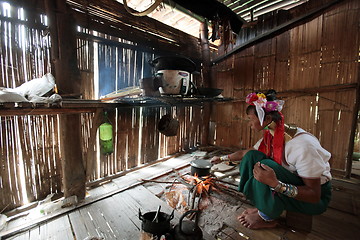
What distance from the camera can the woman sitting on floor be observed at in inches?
67.7

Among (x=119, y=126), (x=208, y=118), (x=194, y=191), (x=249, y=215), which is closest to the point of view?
(x=249, y=215)

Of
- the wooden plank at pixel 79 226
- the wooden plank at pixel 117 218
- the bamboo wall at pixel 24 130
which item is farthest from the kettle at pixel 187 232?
the bamboo wall at pixel 24 130

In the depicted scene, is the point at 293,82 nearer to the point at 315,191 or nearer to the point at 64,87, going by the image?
the point at 315,191

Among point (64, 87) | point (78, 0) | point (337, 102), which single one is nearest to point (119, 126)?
point (64, 87)

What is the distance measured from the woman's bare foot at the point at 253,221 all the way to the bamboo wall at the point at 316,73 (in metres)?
2.68

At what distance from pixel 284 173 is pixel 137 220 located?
1.98 m

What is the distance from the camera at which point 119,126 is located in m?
3.67

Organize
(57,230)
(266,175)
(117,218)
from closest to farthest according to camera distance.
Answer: (266,175) < (57,230) < (117,218)

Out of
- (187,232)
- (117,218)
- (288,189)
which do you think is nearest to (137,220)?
(117,218)

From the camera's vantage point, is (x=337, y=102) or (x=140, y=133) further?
(x=140, y=133)

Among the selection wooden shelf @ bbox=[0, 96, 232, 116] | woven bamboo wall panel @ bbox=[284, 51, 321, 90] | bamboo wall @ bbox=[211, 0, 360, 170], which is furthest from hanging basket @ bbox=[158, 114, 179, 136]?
woven bamboo wall panel @ bbox=[284, 51, 321, 90]

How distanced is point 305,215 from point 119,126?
3.44 m

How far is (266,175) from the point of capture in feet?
5.98

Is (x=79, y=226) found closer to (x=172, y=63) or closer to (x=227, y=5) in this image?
(x=172, y=63)
